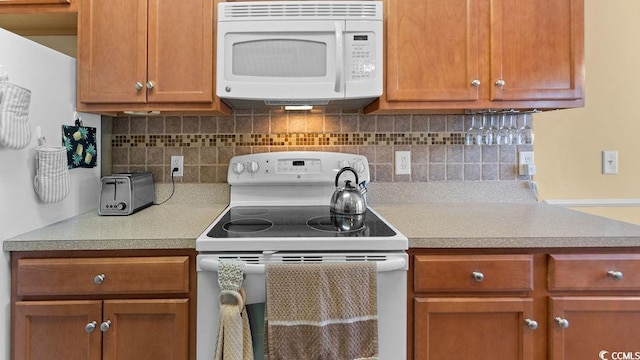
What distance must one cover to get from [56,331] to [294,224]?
84cm

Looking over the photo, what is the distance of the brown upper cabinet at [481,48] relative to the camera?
5.00 feet

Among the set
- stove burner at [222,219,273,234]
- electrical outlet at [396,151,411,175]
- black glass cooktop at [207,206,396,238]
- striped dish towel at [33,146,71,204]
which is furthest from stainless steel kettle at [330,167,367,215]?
striped dish towel at [33,146,71,204]

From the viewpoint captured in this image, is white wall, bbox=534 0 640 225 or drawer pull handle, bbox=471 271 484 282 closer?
drawer pull handle, bbox=471 271 484 282

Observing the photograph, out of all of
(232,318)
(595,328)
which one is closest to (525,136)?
(595,328)

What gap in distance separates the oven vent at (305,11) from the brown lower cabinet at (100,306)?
988mm

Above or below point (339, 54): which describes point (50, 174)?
below

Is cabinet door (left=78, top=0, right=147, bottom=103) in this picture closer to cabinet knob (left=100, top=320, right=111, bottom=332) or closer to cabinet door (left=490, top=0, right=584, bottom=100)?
cabinet knob (left=100, top=320, right=111, bottom=332)

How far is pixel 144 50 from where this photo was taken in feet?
4.94

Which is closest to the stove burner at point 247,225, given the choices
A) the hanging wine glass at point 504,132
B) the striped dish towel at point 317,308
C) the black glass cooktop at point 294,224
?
the black glass cooktop at point 294,224

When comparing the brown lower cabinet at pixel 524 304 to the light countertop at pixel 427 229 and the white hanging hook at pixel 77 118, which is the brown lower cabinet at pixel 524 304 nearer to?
the light countertop at pixel 427 229

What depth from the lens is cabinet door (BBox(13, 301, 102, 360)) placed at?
1134 mm

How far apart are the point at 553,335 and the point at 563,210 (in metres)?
0.70

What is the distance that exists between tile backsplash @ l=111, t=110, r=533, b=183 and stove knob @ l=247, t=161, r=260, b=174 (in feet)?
0.41

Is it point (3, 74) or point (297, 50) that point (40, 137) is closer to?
point (3, 74)
